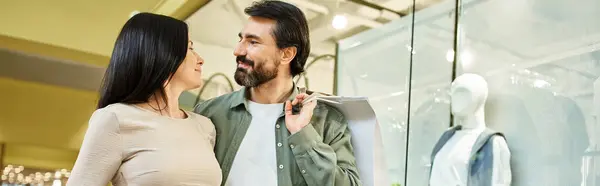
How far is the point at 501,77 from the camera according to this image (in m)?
2.63

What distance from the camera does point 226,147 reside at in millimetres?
1412

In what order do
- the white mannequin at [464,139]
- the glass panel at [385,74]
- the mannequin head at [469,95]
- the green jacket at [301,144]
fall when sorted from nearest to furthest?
the green jacket at [301,144]
the white mannequin at [464,139]
the mannequin head at [469,95]
the glass panel at [385,74]

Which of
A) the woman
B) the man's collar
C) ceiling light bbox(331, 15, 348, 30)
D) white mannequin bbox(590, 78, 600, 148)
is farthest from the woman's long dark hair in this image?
ceiling light bbox(331, 15, 348, 30)

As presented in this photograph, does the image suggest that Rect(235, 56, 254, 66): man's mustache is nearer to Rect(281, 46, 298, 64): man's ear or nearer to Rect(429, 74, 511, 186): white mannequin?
Rect(281, 46, 298, 64): man's ear

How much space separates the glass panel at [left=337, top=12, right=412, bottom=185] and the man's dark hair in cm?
146

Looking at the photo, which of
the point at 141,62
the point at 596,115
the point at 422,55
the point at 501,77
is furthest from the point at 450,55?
the point at 141,62

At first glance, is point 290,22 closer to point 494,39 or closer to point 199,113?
point 199,113

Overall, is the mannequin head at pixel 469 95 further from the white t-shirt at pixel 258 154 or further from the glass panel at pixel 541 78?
the white t-shirt at pixel 258 154

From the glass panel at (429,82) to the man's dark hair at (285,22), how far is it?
1488mm

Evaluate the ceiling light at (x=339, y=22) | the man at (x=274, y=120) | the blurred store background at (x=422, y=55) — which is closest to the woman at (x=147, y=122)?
the man at (x=274, y=120)

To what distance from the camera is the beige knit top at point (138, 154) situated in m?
1.15

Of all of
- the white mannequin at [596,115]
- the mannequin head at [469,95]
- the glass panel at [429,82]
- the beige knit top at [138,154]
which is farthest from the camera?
the glass panel at [429,82]

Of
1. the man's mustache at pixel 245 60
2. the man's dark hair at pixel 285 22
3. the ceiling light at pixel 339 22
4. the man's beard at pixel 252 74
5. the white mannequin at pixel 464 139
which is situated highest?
the ceiling light at pixel 339 22

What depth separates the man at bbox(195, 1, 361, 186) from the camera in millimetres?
1353
